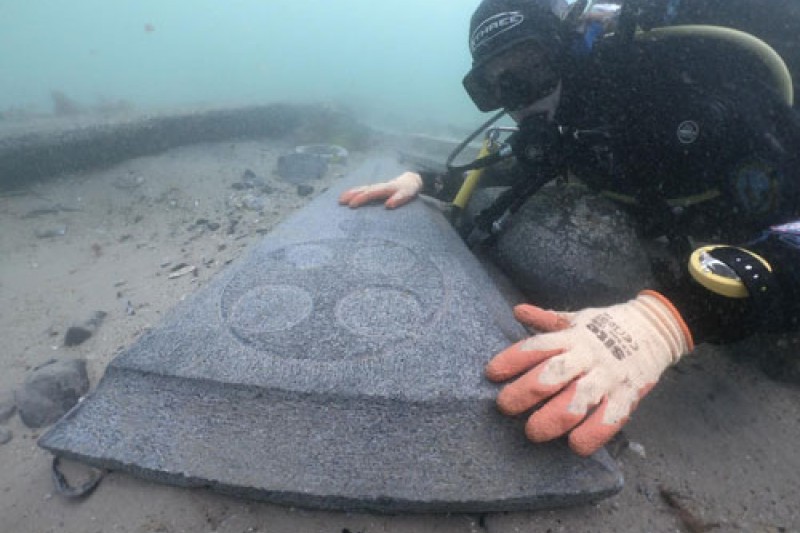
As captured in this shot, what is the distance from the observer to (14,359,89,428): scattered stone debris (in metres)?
2.47

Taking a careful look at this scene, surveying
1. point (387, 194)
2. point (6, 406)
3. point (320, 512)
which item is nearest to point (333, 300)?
point (320, 512)

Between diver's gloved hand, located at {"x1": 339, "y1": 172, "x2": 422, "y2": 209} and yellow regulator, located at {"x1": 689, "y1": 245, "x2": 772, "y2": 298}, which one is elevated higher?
yellow regulator, located at {"x1": 689, "y1": 245, "x2": 772, "y2": 298}

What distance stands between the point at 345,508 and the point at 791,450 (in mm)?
2151

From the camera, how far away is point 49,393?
2.53 m

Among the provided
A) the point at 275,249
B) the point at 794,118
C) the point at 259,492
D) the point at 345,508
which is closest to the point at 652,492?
the point at 345,508

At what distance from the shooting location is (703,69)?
2121 millimetres

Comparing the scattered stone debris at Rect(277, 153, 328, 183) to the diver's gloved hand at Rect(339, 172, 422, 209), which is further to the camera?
the scattered stone debris at Rect(277, 153, 328, 183)

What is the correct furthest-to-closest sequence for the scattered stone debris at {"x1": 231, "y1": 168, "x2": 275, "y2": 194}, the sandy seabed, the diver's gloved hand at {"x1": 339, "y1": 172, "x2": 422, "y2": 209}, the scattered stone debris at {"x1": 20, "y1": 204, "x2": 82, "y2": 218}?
the scattered stone debris at {"x1": 231, "y1": 168, "x2": 275, "y2": 194} < the scattered stone debris at {"x1": 20, "y1": 204, "x2": 82, "y2": 218} < the diver's gloved hand at {"x1": 339, "y1": 172, "x2": 422, "y2": 209} < the sandy seabed

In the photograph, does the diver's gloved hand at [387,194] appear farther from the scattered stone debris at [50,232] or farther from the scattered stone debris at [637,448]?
the scattered stone debris at [50,232]

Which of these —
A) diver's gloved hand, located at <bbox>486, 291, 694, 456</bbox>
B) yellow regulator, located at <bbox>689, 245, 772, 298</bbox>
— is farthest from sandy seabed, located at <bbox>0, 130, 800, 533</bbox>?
yellow regulator, located at <bbox>689, 245, 772, 298</bbox>

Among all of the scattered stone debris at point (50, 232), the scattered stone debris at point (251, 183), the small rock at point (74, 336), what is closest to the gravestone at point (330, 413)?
the small rock at point (74, 336)

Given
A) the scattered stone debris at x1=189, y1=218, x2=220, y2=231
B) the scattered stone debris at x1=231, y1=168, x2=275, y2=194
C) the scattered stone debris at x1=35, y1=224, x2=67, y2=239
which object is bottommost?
the scattered stone debris at x1=35, y1=224, x2=67, y2=239

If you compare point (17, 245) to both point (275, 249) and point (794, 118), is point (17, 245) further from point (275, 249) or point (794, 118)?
point (794, 118)

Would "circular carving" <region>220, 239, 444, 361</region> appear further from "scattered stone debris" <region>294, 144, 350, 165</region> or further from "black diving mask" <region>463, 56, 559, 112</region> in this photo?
"scattered stone debris" <region>294, 144, 350, 165</region>
